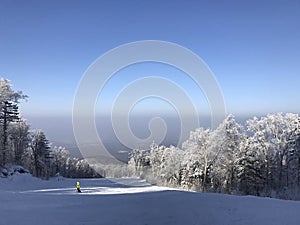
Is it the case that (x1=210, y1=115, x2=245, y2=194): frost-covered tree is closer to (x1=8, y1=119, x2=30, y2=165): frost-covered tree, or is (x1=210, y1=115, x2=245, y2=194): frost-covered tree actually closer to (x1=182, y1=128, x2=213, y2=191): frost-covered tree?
(x1=182, y1=128, x2=213, y2=191): frost-covered tree

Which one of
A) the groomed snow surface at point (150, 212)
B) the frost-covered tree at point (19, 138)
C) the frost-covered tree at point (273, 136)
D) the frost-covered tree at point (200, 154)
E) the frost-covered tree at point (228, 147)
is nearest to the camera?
the groomed snow surface at point (150, 212)

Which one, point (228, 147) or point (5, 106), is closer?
point (228, 147)

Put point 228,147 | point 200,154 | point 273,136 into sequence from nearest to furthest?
point 228,147, point 273,136, point 200,154

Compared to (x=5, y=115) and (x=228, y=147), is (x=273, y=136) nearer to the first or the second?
(x=228, y=147)

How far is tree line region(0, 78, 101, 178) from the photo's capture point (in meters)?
42.2

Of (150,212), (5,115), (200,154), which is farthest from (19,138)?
(150,212)

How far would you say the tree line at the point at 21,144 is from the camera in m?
42.2

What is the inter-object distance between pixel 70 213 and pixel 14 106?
119 ft

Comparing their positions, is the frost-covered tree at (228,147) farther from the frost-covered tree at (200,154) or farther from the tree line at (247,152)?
the frost-covered tree at (200,154)

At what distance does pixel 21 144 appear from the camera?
2373 inches

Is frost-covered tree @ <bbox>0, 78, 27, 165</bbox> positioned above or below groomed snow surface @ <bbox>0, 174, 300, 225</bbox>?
above

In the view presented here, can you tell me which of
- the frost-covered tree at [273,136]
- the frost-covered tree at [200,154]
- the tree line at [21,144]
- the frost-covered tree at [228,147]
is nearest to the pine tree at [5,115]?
the tree line at [21,144]

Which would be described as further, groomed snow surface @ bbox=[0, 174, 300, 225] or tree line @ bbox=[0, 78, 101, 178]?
tree line @ bbox=[0, 78, 101, 178]

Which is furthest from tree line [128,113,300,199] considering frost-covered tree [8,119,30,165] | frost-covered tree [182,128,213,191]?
frost-covered tree [8,119,30,165]
